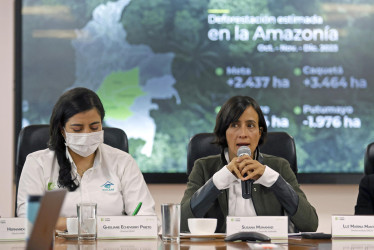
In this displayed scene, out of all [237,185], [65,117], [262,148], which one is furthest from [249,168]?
[65,117]

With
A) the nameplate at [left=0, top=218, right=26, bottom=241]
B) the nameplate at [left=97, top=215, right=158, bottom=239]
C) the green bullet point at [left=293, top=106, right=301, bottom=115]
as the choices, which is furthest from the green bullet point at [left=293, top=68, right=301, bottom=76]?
the nameplate at [left=0, top=218, right=26, bottom=241]

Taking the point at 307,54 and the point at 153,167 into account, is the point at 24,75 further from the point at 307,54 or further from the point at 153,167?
the point at 307,54

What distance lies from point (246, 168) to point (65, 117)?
34.9 inches

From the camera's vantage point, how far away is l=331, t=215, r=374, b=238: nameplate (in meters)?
2.51

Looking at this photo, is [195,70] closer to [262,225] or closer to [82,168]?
[82,168]

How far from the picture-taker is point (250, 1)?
4.57 m

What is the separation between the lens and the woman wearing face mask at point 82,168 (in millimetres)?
3062

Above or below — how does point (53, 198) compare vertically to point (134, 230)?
above

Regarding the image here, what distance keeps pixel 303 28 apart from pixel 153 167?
1414 mm

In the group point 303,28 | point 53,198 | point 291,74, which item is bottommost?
point 53,198

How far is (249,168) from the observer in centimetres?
290

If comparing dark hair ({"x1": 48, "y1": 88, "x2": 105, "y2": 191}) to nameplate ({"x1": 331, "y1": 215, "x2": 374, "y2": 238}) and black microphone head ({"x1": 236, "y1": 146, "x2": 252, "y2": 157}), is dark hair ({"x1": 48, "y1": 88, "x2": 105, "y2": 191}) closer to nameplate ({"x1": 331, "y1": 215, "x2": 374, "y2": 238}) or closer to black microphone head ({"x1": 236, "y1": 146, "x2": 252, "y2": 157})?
black microphone head ({"x1": 236, "y1": 146, "x2": 252, "y2": 157})

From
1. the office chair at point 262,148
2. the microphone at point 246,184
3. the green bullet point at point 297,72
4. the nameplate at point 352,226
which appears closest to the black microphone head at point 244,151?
the microphone at point 246,184

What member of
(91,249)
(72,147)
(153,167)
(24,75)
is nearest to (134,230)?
(91,249)
